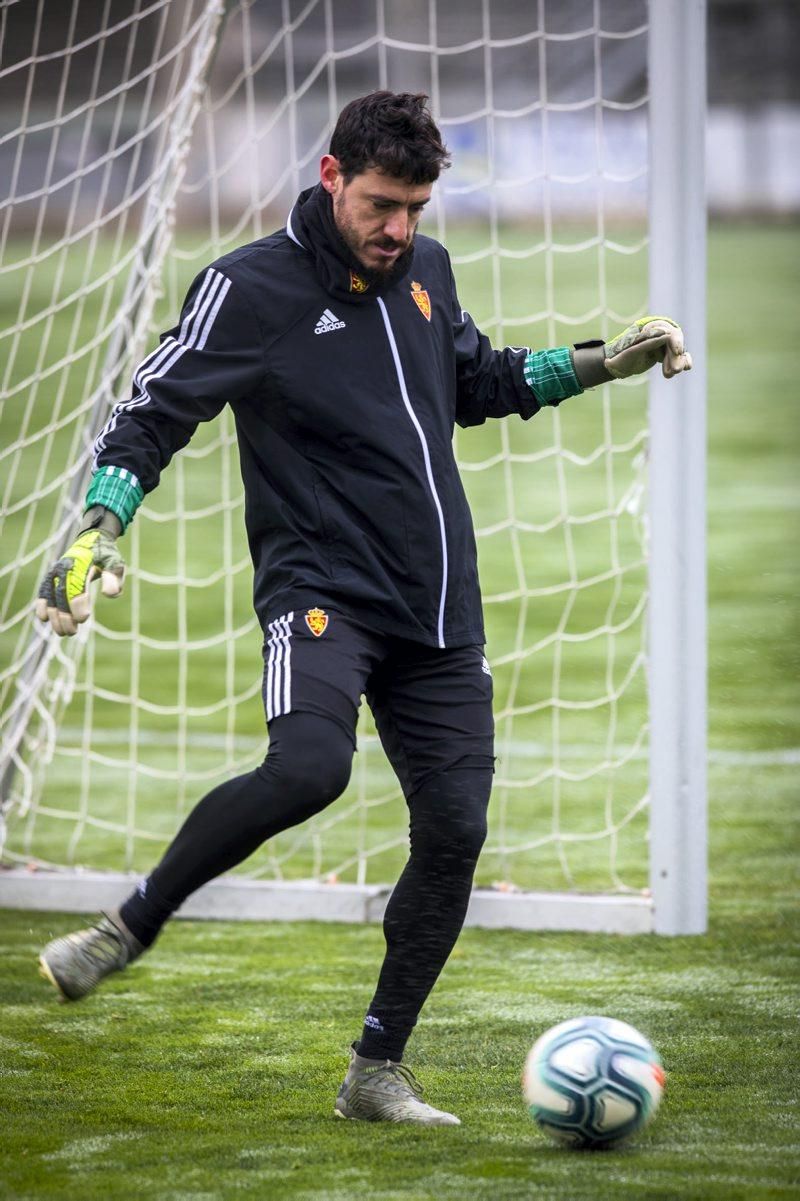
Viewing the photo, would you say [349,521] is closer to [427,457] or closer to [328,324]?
[427,457]

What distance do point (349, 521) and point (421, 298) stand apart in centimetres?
50

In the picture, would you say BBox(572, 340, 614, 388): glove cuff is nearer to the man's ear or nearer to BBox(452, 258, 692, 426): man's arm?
BBox(452, 258, 692, 426): man's arm

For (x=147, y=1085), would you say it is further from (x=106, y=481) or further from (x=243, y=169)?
(x=243, y=169)

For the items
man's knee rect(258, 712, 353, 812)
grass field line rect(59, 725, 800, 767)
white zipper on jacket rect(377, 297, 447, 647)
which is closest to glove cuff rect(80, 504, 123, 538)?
man's knee rect(258, 712, 353, 812)

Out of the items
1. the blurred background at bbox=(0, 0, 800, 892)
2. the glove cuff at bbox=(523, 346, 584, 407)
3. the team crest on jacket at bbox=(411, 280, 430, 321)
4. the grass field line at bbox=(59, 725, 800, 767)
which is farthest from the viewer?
the grass field line at bbox=(59, 725, 800, 767)

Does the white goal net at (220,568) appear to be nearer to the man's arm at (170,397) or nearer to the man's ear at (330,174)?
the man's ear at (330,174)

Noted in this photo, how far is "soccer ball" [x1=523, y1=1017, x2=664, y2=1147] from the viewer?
3051mm

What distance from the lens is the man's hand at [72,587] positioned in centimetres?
294

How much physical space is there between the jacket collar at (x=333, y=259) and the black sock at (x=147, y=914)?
47.4 inches

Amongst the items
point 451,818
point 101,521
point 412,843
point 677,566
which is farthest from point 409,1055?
point 677,566

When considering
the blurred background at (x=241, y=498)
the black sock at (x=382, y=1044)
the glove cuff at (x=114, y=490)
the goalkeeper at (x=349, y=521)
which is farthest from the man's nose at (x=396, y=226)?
the blurred background at (x=241, y=498)

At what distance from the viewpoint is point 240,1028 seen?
163 inches

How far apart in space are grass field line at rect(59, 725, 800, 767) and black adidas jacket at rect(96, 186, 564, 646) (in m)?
3.79

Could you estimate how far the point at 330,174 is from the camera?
3.22 m
